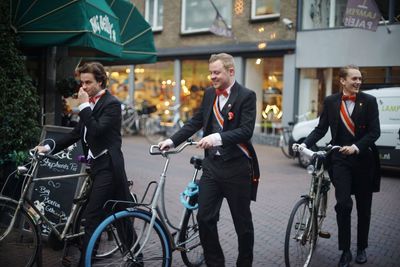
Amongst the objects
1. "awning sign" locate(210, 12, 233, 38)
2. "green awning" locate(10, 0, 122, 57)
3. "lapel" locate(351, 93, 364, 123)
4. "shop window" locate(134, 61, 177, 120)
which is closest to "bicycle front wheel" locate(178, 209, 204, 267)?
"lapel" locate(351, 93, 364, 123)

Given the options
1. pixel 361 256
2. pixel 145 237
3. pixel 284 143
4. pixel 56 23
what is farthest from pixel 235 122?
pixel 284 143

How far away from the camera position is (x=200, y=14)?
1875 centimetres

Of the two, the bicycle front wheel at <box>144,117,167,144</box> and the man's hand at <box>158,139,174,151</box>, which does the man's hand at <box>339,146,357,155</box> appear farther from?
the bicycle front wheel at <box>144,117,167,144</box>

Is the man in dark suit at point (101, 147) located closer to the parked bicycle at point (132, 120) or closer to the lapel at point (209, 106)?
the lapel at point (209, 106)

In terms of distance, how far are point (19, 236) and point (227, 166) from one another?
197 cm

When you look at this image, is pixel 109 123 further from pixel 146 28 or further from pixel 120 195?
pixel 146 28

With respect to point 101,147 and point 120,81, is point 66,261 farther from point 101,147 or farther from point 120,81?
point 120,81

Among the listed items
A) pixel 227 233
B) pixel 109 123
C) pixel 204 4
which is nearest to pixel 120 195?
pixel 109 123

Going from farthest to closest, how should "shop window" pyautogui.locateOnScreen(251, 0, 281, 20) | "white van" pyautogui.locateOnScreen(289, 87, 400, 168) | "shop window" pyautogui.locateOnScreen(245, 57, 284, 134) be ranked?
"shop window" pyautogui.locateOnScreen(245, 57, 284, 134), "shop window" pyautogui.locateOnScreen(251, 0, 281, 20), "white van" pyautogui.locateOnScreen(289, 87, 400, 168)

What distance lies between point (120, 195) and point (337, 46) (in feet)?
41.3

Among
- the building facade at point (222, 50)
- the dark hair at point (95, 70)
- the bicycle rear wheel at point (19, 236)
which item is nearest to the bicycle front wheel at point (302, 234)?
the dark hair at point (95, 70)

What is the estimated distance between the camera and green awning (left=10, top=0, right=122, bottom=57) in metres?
6.05

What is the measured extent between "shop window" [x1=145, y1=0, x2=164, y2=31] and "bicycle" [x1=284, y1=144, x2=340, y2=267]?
16.6m

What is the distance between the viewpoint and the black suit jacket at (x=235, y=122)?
3738mm
